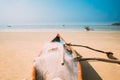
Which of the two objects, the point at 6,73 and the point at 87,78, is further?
the point at 6,73

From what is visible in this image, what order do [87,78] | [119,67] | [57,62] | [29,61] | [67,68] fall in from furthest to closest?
[29,61]
[119,67]
[87,78]
[57,62]
[67,68]

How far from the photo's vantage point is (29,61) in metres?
7.41

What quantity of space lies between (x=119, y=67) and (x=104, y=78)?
4.50 ft

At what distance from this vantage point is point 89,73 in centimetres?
577

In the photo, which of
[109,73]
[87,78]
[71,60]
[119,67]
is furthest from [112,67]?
[71,60]

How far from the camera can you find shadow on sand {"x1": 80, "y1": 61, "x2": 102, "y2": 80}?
17.6ft

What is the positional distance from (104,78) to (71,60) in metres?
1.82

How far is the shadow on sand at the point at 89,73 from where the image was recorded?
5.35 meters

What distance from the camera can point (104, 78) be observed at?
5441mm

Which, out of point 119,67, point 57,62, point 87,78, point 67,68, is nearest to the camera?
point 67,68

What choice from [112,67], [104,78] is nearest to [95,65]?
[112,67]

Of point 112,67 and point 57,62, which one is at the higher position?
point 57,62

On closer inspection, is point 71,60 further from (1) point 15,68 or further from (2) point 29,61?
(2) point 29,61

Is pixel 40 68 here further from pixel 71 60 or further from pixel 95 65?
pixel 95 65
